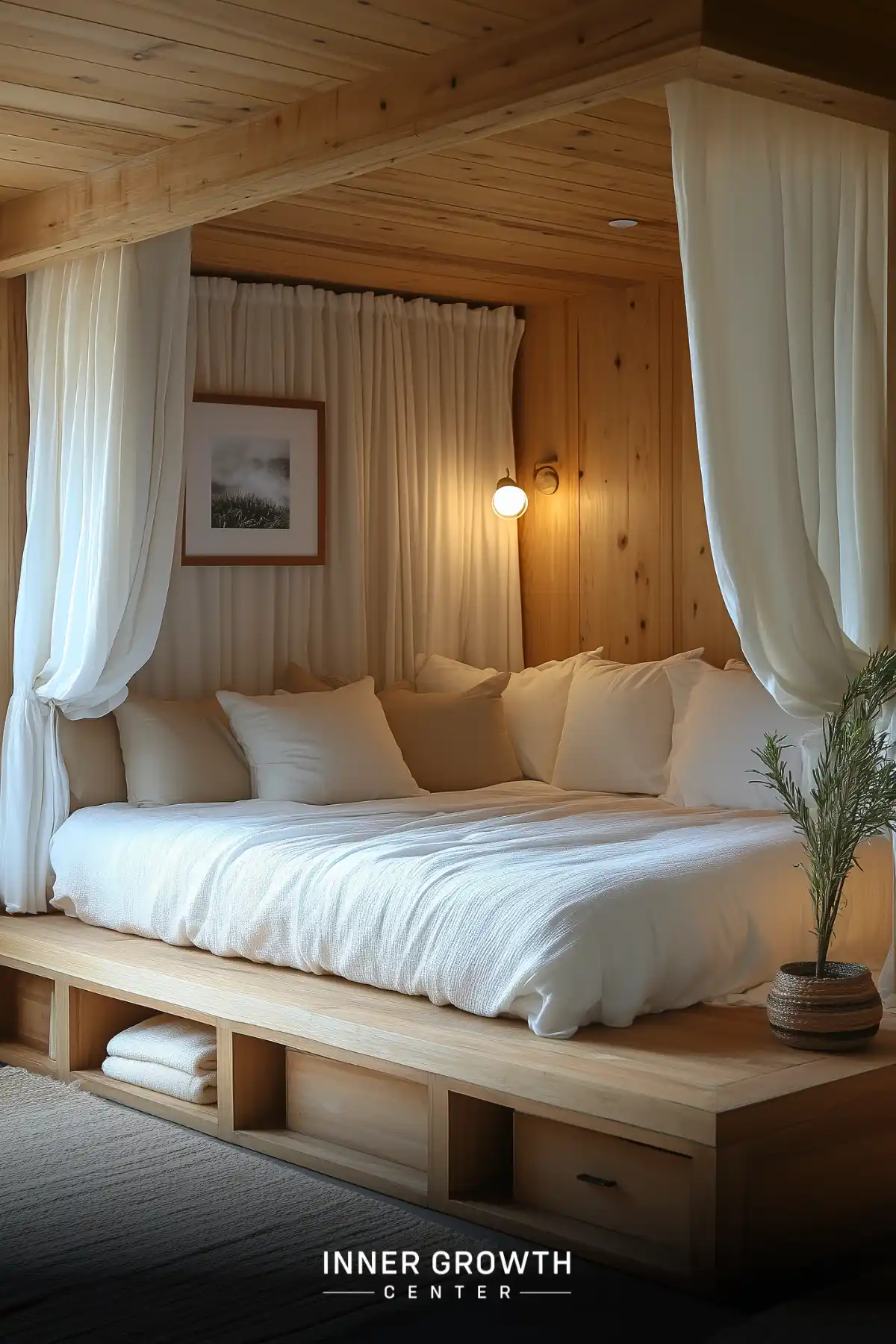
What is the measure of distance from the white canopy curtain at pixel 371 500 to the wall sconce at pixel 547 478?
15 cm

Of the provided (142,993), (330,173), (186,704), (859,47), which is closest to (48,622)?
(186,704)

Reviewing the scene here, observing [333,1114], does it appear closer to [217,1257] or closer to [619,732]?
[217,1257]

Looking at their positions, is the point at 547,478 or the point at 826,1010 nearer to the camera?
the point at 826,1010

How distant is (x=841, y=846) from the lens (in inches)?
130

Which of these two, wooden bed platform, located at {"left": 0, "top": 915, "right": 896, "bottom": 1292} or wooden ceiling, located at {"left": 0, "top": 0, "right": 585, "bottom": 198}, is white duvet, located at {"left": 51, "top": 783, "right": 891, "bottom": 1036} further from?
wooden ceiling, located at {"left": 0, "top": 0, "right": 585, "bottom": 198}

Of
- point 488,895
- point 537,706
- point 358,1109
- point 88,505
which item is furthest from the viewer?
point 537,706

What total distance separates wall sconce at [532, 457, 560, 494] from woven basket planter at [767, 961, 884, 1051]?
122 inches

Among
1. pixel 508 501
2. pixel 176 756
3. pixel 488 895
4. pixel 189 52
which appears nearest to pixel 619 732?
pixel 508 501

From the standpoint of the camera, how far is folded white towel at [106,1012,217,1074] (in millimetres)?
4094

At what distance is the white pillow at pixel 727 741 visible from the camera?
4.69 metres

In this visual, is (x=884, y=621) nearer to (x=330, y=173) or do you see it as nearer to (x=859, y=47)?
(x=859, y=47)

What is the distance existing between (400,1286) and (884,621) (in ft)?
5.49

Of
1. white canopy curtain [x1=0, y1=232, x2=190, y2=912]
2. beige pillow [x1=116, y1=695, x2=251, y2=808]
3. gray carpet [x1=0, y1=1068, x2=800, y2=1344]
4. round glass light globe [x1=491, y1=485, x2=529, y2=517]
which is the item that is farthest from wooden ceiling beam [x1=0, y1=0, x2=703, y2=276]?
gray carpet [x1=0, y1=1068, x2=800, y2=1344]

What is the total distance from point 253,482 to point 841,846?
2.96m
